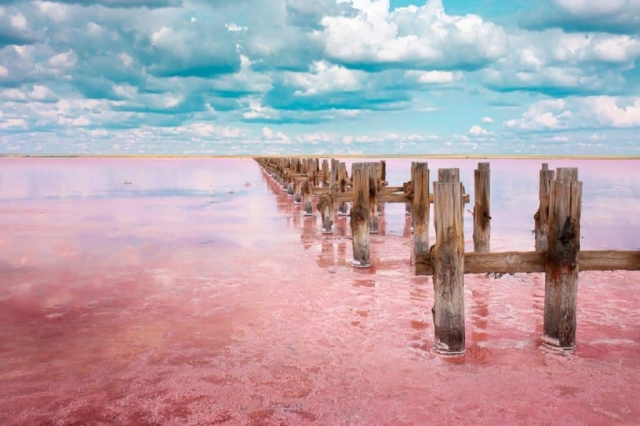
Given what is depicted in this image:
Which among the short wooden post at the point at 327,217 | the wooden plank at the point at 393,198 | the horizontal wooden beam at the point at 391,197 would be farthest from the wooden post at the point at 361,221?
the short wooden post at the point at 327,217

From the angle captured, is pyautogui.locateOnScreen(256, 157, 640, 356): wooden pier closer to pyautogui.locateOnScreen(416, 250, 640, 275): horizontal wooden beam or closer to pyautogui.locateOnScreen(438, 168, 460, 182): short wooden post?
pyautogui.locateOnScreen(416, 250, 640, 275): horizontal wooden beam

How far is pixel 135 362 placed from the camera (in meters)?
6.59

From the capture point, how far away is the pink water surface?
5504 millimetres

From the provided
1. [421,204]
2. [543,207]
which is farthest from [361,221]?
[543,207]

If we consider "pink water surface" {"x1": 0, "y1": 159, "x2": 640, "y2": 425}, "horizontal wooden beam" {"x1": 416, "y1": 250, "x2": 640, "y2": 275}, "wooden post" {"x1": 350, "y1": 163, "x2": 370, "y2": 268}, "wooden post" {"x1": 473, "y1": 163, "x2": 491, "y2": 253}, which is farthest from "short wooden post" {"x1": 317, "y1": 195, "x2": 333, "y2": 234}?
"horizontal wooden beam" {"x1": 416, "y1": 250, "x2": 640, "y2": 275}

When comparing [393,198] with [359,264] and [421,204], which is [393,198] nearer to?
[421,204]

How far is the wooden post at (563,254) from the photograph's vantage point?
6523mm

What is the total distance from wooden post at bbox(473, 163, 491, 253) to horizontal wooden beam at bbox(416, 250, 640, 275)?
3.52 metres

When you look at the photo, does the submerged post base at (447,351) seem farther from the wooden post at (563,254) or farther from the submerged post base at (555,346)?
the wooden post at (563,254)

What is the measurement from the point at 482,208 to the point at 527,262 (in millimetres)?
3943

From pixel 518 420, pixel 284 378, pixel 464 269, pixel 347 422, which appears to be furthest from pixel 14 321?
pixel 518 420

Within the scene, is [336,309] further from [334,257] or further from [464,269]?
[334,257]

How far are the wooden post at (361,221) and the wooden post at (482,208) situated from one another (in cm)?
215

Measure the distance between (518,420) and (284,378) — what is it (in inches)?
93.3
